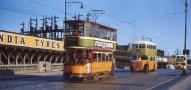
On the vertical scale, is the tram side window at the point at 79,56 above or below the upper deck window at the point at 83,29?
below

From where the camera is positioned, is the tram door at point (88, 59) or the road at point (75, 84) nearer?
the road at point (75, 84)

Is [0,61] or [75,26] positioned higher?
[75,26]

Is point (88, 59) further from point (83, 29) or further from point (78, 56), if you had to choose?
point (83, 29)

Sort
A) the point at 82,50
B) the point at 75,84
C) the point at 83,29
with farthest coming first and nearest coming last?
1. the point at 83,29
2. the point at 82,50
3. the point at 75,84

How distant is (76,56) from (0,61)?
1826 cm

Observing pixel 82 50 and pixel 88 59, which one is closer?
pixel 82 50

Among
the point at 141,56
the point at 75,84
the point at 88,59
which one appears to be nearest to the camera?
the point at 75,84

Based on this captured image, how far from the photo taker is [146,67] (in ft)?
189

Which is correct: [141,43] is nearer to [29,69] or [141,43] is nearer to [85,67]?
[29,69]

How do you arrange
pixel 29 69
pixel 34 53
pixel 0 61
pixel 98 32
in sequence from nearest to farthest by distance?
pixel 98 32
pixel 0 61
pixel 29 69
pixel 34 53

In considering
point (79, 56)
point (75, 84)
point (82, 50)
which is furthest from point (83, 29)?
point (75, 84)

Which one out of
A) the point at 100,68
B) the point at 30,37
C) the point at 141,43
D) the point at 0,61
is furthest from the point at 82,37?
the point at 141,43

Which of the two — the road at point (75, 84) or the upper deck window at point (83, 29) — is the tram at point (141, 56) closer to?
the road at point (75, 84)

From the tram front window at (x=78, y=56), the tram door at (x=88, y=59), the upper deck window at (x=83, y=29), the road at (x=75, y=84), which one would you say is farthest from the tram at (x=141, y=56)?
the tram front window at (x=78, y=56)
